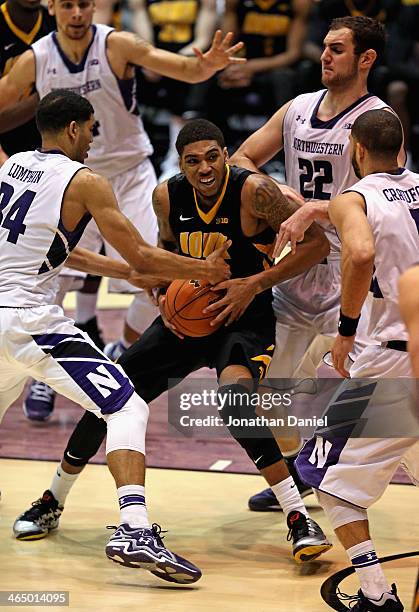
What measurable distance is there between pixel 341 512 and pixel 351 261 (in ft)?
2.94

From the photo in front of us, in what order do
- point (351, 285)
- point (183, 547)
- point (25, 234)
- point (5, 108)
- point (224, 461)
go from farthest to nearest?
point (5, 108) → point (224, 461) → point (183, 547) → point (25, 234) → point (351, 285)

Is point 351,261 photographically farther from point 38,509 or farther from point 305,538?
point 38,509

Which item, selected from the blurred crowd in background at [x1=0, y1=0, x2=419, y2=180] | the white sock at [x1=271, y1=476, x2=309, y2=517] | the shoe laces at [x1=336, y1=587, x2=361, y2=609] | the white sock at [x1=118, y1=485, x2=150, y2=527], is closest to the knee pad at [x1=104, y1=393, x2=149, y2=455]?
the white sock at [x1=118, y1=485, x2=150, y2=527]

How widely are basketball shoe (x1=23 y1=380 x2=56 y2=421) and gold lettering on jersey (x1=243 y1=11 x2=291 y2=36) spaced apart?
533 cm

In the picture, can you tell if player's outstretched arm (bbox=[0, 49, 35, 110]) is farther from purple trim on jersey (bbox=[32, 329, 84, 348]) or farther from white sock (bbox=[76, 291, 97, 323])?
purple trim on jersey (bbox=[32, 329, 84, 348])

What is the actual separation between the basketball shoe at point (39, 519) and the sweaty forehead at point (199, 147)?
61.7 inches

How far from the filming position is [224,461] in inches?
239

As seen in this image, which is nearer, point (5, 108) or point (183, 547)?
point (183, 547)

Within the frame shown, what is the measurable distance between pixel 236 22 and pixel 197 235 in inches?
247

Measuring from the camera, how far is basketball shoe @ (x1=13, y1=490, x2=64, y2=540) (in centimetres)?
500

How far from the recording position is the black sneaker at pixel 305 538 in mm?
4691

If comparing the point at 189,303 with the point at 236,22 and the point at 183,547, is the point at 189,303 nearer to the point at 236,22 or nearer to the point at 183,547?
the point at 183,547

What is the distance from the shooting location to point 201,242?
5109 millimetres

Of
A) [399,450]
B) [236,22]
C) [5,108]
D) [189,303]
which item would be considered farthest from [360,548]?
[236,22]
